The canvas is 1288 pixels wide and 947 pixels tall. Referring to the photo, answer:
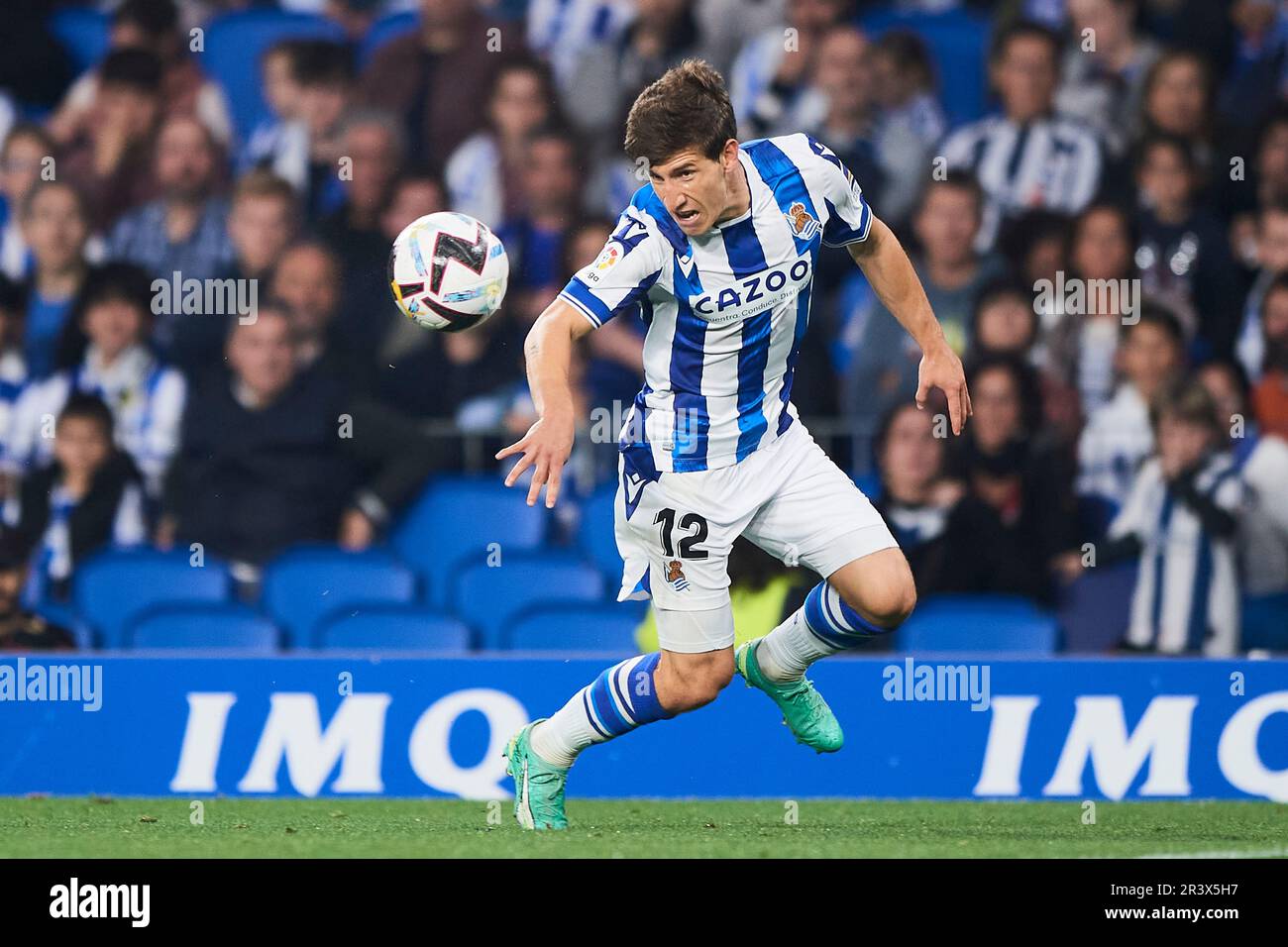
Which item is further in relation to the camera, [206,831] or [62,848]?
[206,831]

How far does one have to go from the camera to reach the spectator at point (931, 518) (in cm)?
770

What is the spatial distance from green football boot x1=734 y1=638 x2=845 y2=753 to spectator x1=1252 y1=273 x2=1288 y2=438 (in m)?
3.16

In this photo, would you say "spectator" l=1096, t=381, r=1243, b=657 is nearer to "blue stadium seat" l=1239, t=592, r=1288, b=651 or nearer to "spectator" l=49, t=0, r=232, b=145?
"blue stadium seat" l=1239, t=592, r=1288, b=651

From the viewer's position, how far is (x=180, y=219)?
8.75 metres

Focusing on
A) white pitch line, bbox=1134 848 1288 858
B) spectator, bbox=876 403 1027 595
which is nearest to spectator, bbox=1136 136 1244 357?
spectator, bbox=876 403 1027 595

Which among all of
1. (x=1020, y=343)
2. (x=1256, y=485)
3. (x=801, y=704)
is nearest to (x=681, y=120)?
(x=801, y=704)

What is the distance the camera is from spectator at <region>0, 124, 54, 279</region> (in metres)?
8.85

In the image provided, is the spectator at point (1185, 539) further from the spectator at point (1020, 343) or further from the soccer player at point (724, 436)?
the soccer player at point (724, 436)

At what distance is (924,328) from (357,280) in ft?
11.3

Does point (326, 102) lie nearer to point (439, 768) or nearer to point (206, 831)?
point (439, 768)

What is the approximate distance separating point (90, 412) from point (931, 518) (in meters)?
3.48

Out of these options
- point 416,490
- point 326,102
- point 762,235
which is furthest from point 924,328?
point 326,102

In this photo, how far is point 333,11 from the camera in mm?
9234

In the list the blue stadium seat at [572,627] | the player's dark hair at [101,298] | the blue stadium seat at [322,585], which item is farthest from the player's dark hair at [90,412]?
the blue stadium seat at [572,627]
